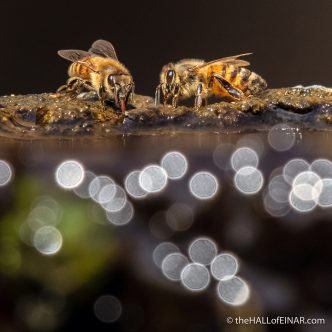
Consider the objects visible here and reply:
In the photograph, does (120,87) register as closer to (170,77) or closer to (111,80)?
(111,80)

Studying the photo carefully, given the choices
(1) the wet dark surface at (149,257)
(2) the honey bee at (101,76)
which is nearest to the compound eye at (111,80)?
(2) the honey bee at (101,76)

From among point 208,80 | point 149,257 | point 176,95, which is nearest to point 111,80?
point 176,95

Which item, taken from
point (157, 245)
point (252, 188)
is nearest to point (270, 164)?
→ point (252, 188)

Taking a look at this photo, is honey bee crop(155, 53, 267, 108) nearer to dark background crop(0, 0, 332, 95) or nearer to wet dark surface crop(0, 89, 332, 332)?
wet dark surface crop(0, 89, 332, 332)

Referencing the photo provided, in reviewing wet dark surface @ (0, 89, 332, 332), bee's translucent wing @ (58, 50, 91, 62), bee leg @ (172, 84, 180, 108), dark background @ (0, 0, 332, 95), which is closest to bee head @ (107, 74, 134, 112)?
bee leg @ (172, 84, 180, 108)

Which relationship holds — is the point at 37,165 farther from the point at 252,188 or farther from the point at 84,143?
the point at 252,188

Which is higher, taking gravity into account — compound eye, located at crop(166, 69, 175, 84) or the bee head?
the bee head

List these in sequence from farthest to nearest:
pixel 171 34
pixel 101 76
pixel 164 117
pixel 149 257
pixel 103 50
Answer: pixel 171 34 → pixel 103 50 → pixel 101 76 → pixel 164 117 → pixel 149 257
